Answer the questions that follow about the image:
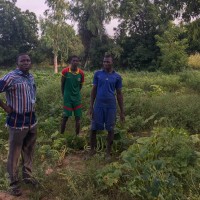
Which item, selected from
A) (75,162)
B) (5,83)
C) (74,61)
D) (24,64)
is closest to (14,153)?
(5,83)

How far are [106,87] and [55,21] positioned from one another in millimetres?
30610

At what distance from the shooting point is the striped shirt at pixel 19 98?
4098mm

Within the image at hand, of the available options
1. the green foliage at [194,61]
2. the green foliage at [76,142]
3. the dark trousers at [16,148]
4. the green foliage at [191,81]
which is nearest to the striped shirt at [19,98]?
the dark trousers at [16,148]

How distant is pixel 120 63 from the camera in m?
37.8

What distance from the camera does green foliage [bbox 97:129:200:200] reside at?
357 cm

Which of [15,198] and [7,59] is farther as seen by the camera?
[7,59]

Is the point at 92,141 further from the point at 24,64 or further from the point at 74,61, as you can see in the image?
the point at 24,64

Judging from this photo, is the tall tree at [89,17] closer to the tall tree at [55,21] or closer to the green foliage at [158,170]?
the tall tree at [55,21]

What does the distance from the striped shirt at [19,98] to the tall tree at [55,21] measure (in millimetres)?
29421

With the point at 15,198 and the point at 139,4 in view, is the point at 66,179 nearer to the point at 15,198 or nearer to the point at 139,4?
the point at 15,198

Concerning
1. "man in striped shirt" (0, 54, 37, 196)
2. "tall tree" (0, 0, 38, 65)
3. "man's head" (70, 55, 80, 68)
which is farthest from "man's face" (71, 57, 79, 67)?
"tall tree" (0, 0, 38, 65)

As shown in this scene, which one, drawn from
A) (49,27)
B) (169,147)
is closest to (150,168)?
(169,147)

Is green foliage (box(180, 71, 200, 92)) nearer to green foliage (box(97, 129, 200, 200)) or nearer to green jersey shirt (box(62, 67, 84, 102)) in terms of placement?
green jersey shirt (box(62, 67, 84, 102))

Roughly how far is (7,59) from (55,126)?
38867 mm
